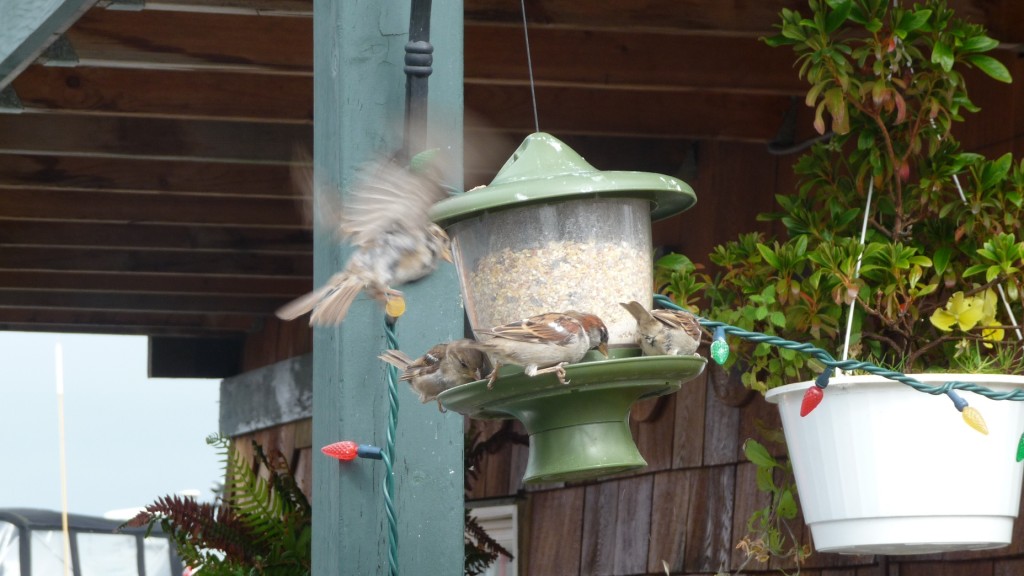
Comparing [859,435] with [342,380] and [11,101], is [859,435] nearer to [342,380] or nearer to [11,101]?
[342,380]

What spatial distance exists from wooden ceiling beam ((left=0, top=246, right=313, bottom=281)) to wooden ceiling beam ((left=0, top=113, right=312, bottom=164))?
131 centimetres

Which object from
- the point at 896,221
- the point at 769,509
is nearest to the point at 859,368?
the point at 896,221

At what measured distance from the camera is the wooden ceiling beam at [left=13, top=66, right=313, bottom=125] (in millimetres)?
3428

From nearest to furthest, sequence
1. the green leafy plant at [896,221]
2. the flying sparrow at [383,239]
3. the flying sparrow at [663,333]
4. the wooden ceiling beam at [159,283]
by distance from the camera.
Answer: the flying sparrow at [663,333]
the flying sparrow at [383,239]
the green leafy plant at [896,221]
the wooden ceiling beam at [159,283]

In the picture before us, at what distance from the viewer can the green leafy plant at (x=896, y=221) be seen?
241cm

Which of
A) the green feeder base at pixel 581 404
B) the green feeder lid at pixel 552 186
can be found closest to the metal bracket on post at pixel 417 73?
the green feeder lid at pixel 552 186

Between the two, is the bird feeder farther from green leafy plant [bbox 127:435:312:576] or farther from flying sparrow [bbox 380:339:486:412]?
green leafy plant [bbox 127:435:312:576]

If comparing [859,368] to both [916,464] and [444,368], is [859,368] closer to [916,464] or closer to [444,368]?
[444,368]

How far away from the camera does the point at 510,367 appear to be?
5.20 ft

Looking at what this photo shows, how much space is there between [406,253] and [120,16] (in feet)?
5.08

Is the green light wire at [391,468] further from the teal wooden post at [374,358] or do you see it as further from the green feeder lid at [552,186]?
the green feeder lid at [552,186]

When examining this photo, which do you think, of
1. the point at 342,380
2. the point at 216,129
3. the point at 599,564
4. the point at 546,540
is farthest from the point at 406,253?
the point at 546,540

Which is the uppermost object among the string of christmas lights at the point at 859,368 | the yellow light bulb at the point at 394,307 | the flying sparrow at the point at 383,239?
the flying sparrow at the point at 383,239

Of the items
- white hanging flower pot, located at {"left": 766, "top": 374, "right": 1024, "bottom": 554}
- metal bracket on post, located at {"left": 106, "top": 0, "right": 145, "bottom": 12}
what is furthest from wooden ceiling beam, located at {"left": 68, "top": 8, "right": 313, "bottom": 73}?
white hanging flower pot, located at {"left": 766, "top": 374, "right": 1024, "bottom": 554}
